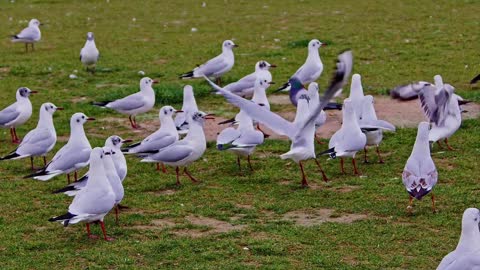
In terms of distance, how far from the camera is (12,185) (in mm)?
11195

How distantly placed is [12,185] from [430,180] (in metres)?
4.79

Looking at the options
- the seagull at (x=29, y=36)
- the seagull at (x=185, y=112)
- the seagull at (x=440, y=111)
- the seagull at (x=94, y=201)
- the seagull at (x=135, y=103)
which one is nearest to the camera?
the seagull at (x=94, y=201)

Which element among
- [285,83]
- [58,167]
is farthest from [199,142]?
[285,83]

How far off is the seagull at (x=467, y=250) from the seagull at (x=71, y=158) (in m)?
4.85

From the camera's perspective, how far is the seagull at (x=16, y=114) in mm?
13312

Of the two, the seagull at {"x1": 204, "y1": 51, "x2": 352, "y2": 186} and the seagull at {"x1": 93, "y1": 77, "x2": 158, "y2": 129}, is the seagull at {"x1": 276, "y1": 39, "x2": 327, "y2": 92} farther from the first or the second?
the seagull at {"x1": 204, "y1": 51, "x2": 352, "y2": 186}

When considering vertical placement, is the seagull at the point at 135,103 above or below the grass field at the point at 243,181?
above

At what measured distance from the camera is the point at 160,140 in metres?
11.7

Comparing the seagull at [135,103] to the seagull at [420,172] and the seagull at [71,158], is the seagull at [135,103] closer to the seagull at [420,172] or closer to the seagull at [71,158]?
the seagull at [71,158]

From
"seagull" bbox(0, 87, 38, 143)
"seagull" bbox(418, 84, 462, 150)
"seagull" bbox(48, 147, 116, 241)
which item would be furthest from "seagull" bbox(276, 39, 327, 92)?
"seagull" bbox(48, 147, 116, 241)

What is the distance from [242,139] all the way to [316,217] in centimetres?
219

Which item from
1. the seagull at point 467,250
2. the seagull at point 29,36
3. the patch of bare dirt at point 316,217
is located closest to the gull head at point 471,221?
the seagull at point 467,250

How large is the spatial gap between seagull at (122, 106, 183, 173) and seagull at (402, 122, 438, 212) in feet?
10.4

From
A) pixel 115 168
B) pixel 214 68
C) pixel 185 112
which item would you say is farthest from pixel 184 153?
pixel 214 68
